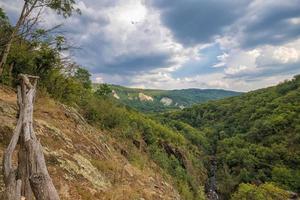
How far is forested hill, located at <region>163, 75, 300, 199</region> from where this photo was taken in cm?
7962

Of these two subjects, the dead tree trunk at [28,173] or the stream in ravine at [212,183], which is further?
the stream in ravine at [212,183]

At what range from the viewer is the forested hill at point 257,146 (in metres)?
79.6

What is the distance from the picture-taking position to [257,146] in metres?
Answer: 102

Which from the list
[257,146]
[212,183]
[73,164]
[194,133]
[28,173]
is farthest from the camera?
[194,133]

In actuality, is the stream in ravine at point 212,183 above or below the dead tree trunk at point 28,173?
below

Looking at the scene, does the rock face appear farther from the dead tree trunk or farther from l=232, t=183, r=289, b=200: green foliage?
l=232, t=183, r=289, b=200: green foliage

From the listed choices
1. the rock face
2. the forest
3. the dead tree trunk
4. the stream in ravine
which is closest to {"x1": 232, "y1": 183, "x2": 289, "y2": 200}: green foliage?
the forest

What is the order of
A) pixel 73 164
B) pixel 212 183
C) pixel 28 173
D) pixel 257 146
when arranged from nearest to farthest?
pixel 28 173
pixel 73 164
pixel 212 183
pixel 257 146

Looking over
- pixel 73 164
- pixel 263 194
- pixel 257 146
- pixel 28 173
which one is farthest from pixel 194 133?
pixel 28 173

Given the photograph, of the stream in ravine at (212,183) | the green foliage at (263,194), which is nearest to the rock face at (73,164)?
the green foliage at (263,194)

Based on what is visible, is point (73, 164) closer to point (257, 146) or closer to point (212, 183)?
point (212, 183)

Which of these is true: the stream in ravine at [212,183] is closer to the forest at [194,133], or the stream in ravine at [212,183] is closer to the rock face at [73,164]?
the forest at [194,133]

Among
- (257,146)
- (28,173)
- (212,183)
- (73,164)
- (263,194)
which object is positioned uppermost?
(28,173)

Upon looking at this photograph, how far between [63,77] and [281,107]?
12253 cm
